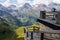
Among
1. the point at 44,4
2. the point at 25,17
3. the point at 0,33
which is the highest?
the point at 44,4

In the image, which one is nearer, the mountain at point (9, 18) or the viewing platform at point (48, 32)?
the viewing platform at point (48, 32)

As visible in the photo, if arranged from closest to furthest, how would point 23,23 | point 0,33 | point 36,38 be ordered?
point 36,38, point 0,33, point 23,23

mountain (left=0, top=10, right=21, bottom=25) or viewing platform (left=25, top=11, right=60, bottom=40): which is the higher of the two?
viewing platform (left=25, top=11, right=60, bottom=40)

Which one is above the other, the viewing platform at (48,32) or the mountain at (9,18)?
the viewing platform at (48,32)

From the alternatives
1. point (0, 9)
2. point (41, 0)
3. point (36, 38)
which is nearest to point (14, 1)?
point (0, 9)

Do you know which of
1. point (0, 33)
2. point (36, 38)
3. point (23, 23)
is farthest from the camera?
point (23, 23)

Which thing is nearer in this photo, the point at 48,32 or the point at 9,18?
the point at 48,32

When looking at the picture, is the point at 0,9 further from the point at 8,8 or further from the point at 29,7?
the point at 29,7

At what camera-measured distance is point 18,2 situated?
27.4 feet

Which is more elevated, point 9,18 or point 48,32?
point 48,32

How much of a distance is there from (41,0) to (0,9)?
194 cm

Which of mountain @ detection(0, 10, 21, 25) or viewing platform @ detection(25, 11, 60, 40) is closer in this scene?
viewing platform @ detection(25, 11, 60, 40)

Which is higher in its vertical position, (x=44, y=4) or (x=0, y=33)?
(x=44, y=4)

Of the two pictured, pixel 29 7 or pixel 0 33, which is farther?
pixel 29 7
